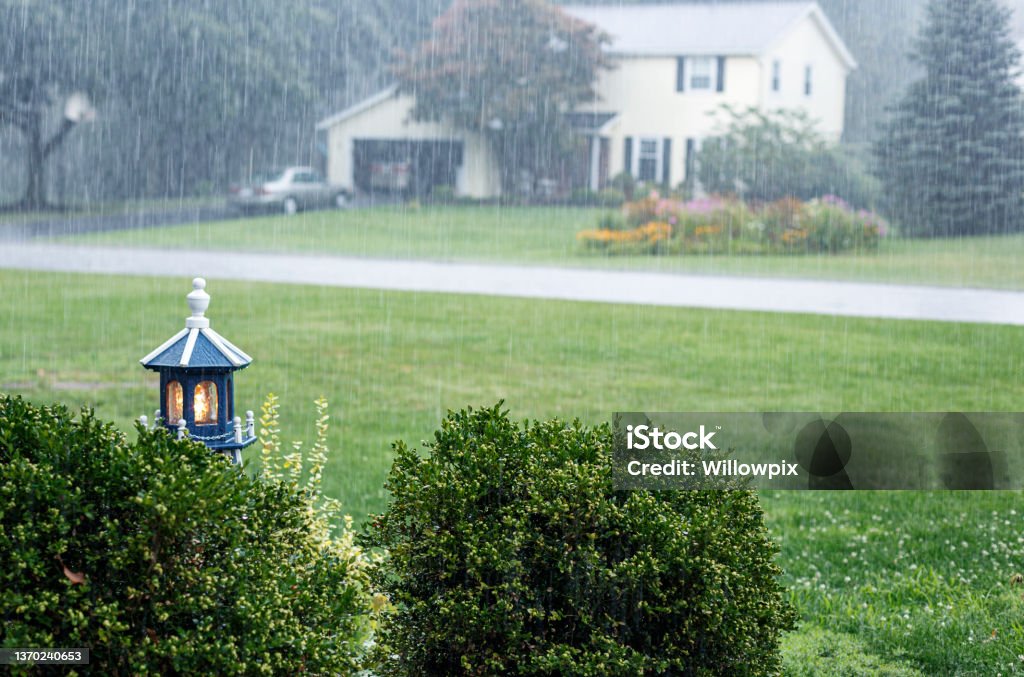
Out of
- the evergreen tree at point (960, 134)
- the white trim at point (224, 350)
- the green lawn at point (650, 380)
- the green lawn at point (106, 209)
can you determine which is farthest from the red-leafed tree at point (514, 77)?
the white trim at point (224, 350)

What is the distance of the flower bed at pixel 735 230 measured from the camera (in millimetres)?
21719

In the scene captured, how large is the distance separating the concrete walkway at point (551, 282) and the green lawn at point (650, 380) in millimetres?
782

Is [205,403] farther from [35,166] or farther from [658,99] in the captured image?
[35,166]

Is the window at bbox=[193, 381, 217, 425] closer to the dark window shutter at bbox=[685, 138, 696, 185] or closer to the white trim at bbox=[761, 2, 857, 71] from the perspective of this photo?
the dark window shutter at bbox=[685, 138, 696, 185]

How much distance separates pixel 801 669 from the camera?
4344mm

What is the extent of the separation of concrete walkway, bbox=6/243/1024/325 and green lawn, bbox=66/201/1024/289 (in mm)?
1294

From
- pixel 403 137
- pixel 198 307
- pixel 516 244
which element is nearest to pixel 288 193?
pixel 403 137

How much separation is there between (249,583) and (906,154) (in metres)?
27.5

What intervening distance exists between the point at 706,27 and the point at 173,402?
3040cm

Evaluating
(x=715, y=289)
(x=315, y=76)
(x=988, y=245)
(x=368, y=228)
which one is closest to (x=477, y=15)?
(x=315, y=76)

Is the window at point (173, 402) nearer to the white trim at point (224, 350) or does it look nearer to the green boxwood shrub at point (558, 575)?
the white trim at point (224, 350)

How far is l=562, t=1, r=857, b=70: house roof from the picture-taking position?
31.0 meters

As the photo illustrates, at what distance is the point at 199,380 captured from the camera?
379cm

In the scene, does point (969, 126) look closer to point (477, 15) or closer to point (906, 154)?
point (906, 154)
